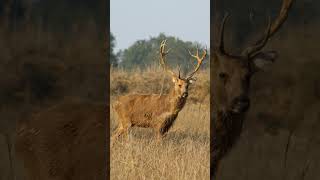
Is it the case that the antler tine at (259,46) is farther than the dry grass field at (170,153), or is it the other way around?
the dry grass field at (170,153)

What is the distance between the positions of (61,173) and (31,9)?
0.70m

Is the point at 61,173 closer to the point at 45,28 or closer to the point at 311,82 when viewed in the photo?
the point at 45,28

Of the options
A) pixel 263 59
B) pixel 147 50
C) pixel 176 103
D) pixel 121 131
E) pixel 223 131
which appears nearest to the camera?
pixel 263 59

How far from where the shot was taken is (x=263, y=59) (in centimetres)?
257

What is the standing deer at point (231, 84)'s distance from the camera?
8.48 feet

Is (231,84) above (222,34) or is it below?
below

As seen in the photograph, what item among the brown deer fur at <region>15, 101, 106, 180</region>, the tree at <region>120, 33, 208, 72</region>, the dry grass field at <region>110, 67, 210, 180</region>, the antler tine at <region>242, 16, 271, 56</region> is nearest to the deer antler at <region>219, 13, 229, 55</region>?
the antler tine at <region>242, 16, 271, 56</region>

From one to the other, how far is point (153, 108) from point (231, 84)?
5921 millimetres

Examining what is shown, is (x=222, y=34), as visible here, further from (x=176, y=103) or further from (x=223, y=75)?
(x=176, y=103)

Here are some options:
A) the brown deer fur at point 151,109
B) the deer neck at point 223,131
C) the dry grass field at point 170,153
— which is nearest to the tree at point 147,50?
the dry grass field at point 170,153

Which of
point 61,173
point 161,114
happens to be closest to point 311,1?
point 61,173

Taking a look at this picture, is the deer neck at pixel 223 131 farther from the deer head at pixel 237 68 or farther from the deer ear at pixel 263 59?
the deer ear at pixel 263 59

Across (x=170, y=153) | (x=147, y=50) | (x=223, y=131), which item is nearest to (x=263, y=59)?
(x=223, y=131)

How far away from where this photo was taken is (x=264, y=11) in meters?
2.61
